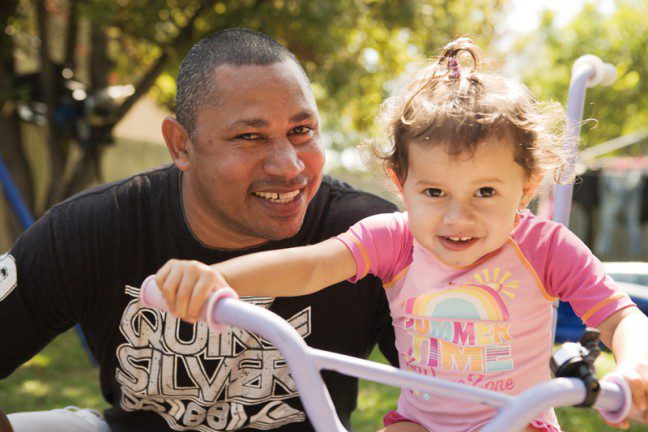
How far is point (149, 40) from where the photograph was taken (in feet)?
27.5

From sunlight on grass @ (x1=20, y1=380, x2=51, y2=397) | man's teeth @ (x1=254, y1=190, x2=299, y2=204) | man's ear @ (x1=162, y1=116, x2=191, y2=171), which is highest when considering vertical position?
man's ear @ (x1=162, y1=116, x2=191, y2=171)

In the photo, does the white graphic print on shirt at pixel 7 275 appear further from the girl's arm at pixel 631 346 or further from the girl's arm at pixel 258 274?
the girl's arm at pixel 631 346

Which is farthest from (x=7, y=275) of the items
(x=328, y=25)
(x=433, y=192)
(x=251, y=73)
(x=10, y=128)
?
(x=10, y=128)

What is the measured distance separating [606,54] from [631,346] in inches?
878

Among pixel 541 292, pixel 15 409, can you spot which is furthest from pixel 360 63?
pixel 541 292

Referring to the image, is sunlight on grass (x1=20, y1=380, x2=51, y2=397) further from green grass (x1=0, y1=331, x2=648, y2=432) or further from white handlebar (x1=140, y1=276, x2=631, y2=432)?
white handlebar (x1=140, y1=276, x2=631, y2=432)

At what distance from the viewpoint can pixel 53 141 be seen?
8773 millimetres

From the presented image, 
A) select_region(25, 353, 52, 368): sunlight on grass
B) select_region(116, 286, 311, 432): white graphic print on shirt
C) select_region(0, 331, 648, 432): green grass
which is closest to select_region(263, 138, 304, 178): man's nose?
select_region(116, 286, 311, 432): white graphic print on shirt

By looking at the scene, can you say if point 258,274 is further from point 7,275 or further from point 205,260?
point 7,275

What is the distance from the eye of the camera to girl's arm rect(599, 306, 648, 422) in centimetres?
131

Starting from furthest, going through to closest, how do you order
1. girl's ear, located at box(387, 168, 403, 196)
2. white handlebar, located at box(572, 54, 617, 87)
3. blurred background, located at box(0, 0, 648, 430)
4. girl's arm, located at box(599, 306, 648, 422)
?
blurred background, located at box(0, 0, 648, 430) → white handlebar, located at box(572, 54, 617, 87) → girl's ear, located at box(387, 168, 403, 196) → girl's arm, located at box(599, 306, 648, 422)

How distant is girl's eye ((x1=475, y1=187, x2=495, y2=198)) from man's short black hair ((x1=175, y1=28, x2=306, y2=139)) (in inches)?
35.4

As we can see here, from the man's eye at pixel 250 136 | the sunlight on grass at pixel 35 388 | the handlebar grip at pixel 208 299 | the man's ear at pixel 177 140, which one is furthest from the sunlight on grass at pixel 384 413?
the handlebar grip at pixel 208 299

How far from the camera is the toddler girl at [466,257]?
1.75 m
